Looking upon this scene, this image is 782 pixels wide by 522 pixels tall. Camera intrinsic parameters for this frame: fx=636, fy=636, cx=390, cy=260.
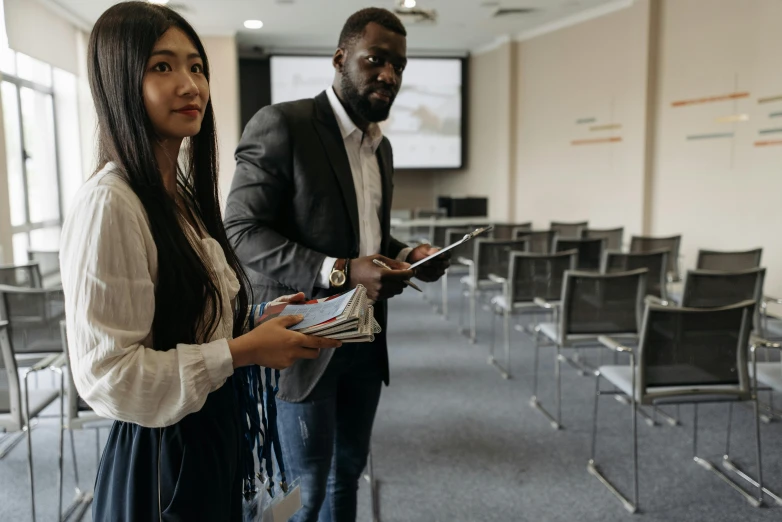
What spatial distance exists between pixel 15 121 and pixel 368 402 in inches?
281

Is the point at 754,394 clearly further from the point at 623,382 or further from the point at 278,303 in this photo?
the point at 278,303

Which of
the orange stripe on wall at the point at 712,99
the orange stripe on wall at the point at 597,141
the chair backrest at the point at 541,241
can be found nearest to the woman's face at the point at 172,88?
the chair backrest at the point at 541,241

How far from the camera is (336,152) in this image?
170cm

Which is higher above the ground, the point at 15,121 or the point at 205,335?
the point at 15,121

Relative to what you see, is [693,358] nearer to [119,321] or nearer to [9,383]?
[119,321]

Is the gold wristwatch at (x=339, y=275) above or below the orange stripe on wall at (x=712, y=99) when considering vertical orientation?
below

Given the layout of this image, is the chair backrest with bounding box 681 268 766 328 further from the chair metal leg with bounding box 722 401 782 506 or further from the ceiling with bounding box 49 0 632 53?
the ceiling with bounding box 49 0 632 53

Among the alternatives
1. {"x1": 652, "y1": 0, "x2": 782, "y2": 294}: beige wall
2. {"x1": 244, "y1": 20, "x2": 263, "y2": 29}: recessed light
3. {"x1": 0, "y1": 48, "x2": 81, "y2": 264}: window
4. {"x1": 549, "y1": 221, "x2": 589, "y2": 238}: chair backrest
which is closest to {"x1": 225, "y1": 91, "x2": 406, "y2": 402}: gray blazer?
{"x1": 549, "y1": 221, "x2": 589, "y2": 238}: chair backrest

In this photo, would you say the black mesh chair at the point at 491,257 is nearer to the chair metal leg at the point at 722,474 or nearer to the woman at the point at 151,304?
the chair metal leg at the point at 722,474

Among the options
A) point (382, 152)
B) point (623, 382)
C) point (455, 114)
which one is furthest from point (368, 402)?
point (455, 114)

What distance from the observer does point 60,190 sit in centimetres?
869

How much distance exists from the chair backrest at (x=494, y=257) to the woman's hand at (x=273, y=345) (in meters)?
3.96

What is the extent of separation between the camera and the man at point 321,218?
1597 millimetres

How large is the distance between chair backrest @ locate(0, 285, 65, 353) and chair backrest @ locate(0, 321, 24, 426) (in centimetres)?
41
